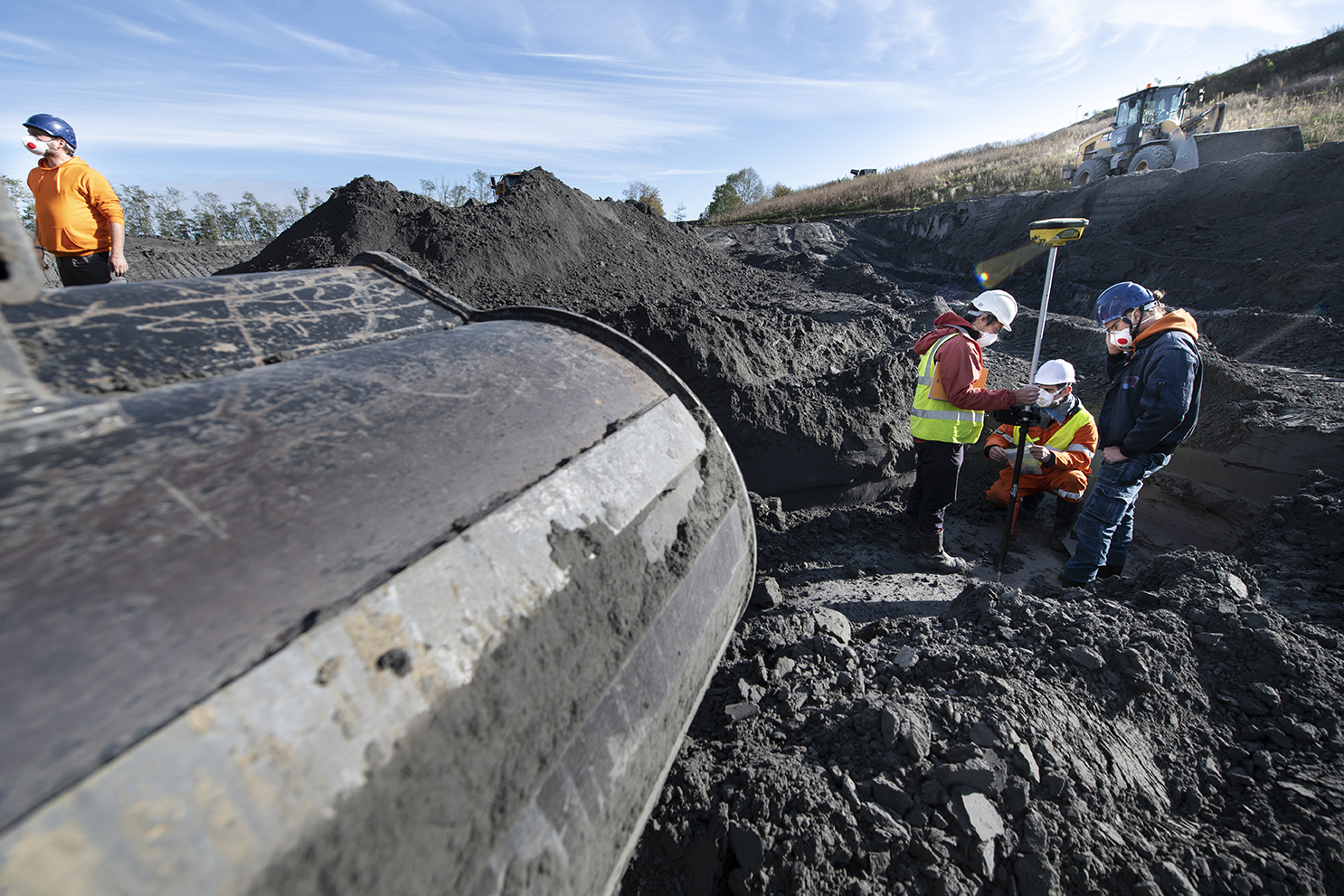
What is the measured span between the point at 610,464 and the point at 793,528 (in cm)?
320

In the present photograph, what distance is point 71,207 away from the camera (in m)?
4.26

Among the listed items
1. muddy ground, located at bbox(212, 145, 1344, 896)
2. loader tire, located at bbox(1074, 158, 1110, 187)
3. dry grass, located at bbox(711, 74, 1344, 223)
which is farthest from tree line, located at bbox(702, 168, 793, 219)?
muddy ground, located at bbox(212, 145, 1344, 896)

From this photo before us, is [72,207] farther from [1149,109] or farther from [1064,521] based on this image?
[1149,109]

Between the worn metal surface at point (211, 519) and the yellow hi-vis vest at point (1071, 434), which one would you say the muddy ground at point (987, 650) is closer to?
the yellow hi-vis vest at point (1071, 434)

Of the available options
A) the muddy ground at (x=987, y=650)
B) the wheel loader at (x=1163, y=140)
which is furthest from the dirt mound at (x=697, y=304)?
the wheel loader at (x=1163, y=140)

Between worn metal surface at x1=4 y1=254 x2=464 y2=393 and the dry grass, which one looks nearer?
worn metal surface at x1=4 y1=254 x2=464 y2=393

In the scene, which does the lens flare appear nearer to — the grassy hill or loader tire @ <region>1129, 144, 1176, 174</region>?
loader tire @ <region>1129, 144, 1176, 174</region>

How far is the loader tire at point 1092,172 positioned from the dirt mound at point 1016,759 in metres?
19.0

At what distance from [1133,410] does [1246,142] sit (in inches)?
675

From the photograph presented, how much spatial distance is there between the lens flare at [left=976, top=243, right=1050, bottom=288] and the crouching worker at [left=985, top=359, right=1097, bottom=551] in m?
12.2

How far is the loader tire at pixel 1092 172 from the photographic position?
57.5 ft

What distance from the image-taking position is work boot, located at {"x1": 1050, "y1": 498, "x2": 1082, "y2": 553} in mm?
4992

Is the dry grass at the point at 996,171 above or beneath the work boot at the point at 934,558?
above

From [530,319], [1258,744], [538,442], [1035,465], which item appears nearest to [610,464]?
[538,442]
